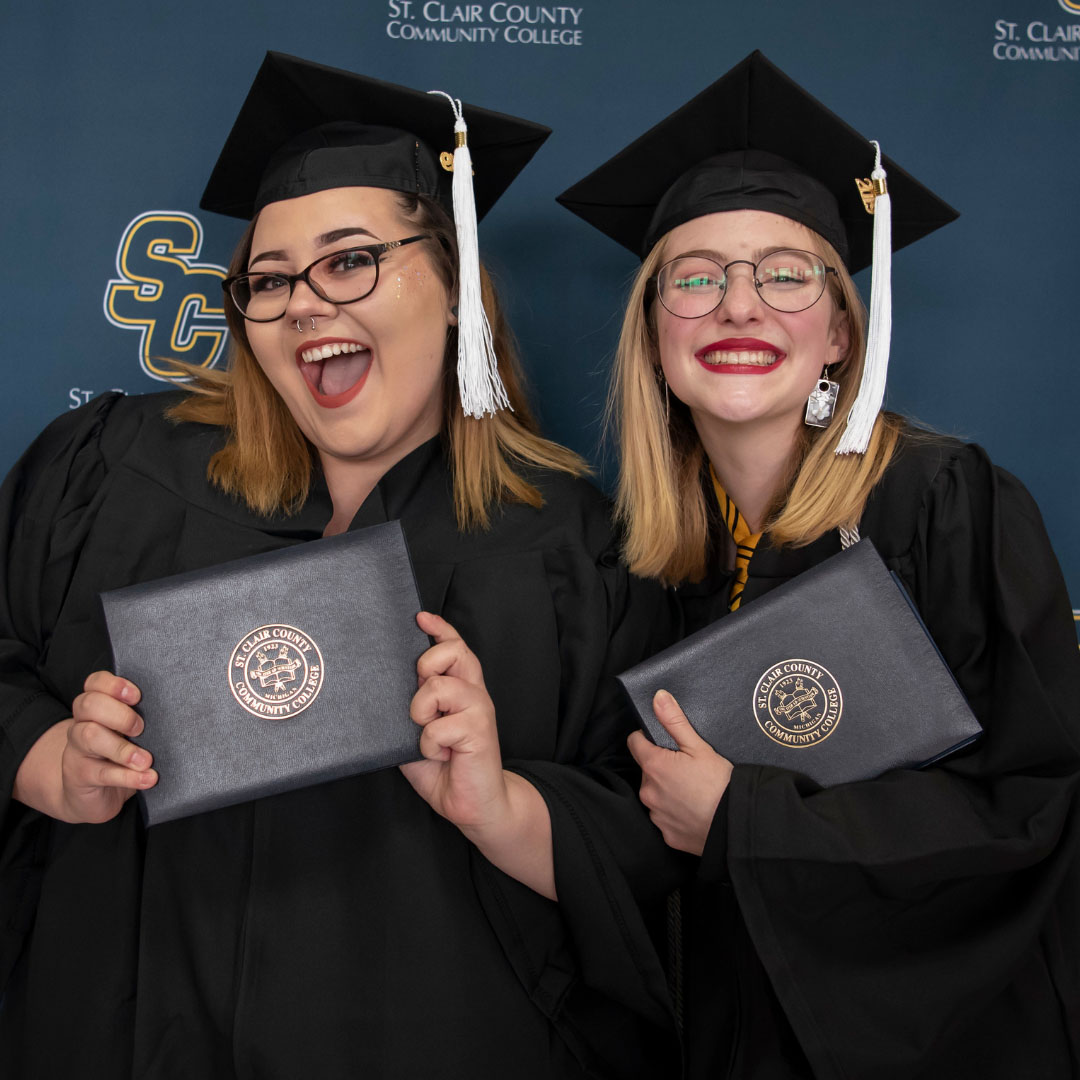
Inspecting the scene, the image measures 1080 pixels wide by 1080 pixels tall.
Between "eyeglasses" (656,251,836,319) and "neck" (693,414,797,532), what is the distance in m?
0.22

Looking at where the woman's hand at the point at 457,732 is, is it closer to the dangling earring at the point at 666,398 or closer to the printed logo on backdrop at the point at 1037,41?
the dangling earring at the point at 666,398

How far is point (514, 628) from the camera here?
1.69m

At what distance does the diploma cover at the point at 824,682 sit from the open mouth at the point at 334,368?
70 cm

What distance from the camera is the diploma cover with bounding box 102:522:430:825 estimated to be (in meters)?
1.36

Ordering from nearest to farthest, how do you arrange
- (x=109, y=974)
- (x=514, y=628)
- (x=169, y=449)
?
(x=109, y=974) → (x=514, y=628) → (x=169, y=449)

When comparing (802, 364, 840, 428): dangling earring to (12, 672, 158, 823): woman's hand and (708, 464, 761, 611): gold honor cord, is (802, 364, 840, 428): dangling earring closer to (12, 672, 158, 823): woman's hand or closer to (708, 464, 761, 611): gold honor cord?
(708, 464, 761, 611): gold honor cord

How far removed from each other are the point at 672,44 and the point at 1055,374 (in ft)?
3.89

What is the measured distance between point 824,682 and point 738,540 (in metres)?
0.42

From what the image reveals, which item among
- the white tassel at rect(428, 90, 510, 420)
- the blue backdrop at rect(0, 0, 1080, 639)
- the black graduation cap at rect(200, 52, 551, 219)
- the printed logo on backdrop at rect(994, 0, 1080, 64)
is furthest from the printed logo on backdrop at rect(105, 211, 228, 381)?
the printed logo on backdrop at rect(994, 0, 1080, 64)

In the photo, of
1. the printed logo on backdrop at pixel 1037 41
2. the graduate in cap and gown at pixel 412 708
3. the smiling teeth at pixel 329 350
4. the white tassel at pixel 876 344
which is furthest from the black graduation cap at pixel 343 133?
the printed logo on backdrop at pixel 1037 41

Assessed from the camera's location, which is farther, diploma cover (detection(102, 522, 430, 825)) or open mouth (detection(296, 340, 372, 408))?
open mouth (detection(296, 340, 372, 408))

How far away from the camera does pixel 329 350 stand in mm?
1712

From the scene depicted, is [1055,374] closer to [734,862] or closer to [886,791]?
[886,791]

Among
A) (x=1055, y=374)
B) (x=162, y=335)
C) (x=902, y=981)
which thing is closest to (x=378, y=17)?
(x=162, y=335)
